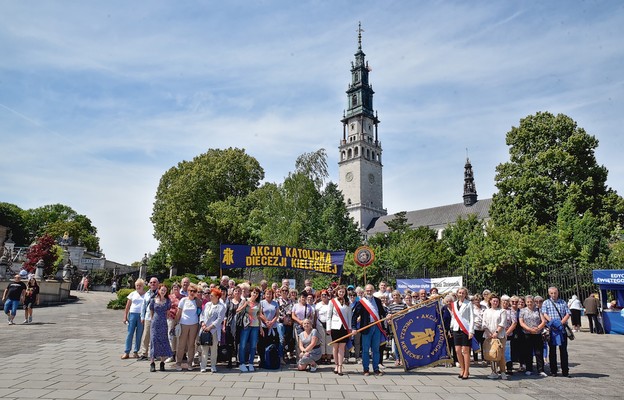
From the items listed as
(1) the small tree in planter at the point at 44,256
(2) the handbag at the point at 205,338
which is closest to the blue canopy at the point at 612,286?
(2) the handbag at the point at 205,338

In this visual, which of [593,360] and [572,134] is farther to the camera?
[572,134]

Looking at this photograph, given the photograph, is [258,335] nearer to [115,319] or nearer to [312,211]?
[115,319]

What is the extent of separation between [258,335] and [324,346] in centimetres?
185

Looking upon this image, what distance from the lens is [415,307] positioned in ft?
30.4

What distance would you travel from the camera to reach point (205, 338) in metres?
8.42

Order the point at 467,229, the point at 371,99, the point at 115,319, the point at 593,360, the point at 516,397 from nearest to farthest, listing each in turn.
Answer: the point at 516,397 < the point at 593,360 < the point at 115,319 < the point at 467,229 < the point at 371,99

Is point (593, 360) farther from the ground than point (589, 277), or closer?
closer

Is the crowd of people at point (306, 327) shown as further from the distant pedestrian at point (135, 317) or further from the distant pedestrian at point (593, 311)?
the distant pedestrian at point (593, 311)

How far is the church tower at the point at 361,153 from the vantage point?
84.8 metres

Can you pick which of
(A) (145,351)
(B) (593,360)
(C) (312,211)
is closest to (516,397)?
(B) (593,360)

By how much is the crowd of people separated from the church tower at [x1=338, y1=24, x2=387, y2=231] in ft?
244

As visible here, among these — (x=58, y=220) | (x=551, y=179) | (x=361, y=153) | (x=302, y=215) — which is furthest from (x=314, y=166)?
(x=58, y=220)

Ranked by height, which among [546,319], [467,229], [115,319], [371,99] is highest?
[371,99]

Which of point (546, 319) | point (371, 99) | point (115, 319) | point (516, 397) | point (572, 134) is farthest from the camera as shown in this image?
point (371, 99)
